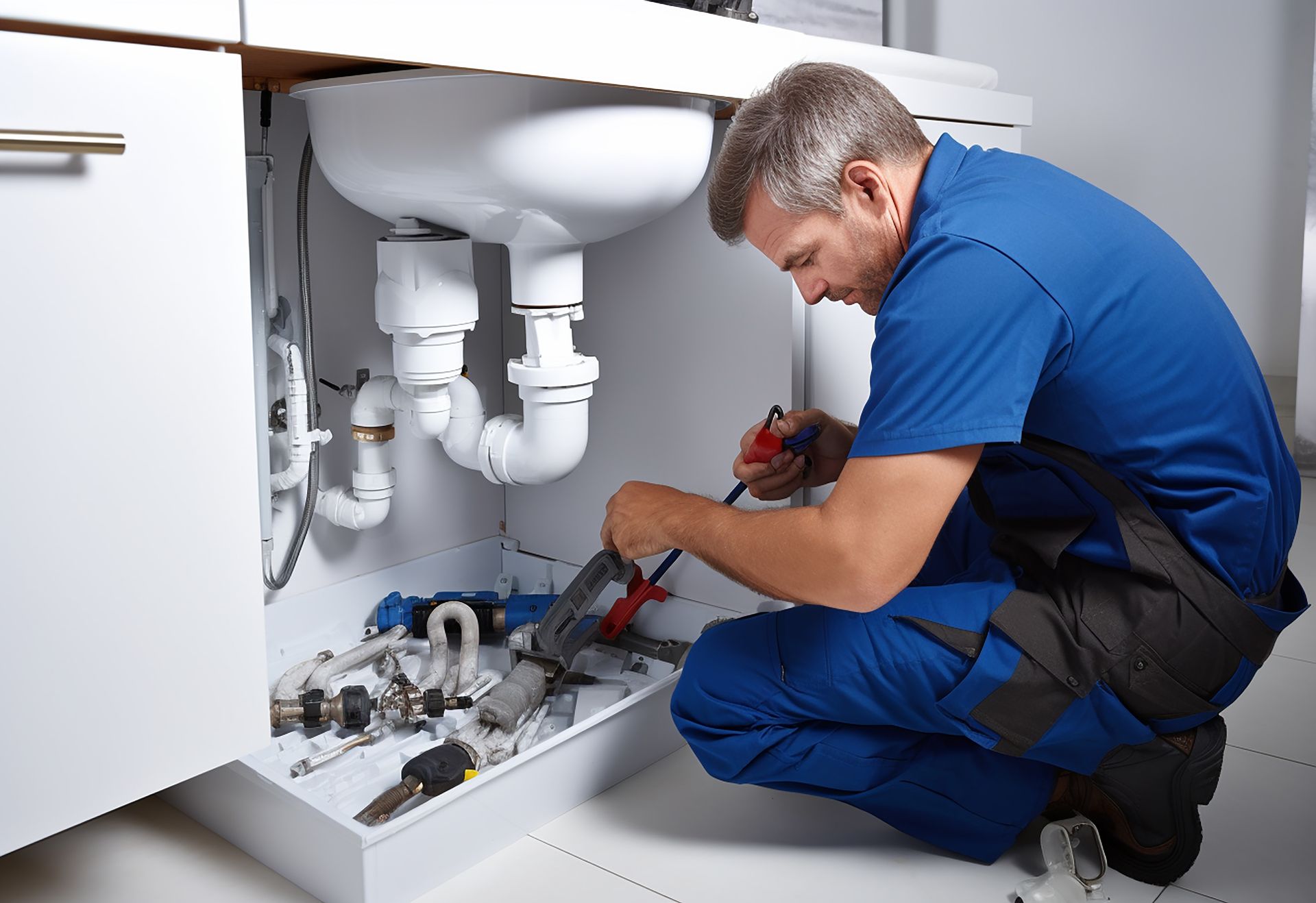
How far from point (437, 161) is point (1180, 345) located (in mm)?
727

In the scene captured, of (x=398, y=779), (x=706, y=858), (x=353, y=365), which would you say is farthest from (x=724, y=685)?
(x=353, y=365)

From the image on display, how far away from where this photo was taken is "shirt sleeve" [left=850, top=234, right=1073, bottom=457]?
2.82 ft

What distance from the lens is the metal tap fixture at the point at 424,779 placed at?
1.13 metres

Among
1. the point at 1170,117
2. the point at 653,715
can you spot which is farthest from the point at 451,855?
the point at 1170,117

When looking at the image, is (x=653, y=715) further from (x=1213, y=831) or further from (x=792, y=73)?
(x=792, y=73)

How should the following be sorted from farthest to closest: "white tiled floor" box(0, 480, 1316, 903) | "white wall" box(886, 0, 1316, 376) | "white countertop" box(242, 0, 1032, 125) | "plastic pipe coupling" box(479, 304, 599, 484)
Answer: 1. "white wall" box(886, 0, 1316, 376)
2. "plastic pipe coupling" box(479, 304, 599, 484)
3. "white tiled floor" box(0, 480, 1316, 903)
4. "white countertop" box(242, 0, 1032, 125)

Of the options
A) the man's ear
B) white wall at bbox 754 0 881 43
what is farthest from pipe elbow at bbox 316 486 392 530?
white wall at bbox 754 0 881 43

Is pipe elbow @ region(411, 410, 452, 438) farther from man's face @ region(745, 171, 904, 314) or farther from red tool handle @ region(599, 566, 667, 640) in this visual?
man's face @ region(745, 171, 904, 314)

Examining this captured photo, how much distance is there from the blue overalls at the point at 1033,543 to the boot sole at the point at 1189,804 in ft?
0.11

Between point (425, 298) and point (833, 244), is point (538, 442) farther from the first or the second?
point (833, 244)

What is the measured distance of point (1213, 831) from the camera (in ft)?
3.88

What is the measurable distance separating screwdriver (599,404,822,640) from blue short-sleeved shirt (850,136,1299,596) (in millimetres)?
310

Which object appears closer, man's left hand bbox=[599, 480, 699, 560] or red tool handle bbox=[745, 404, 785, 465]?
man's left hand bbox=[599, 480, 699, 560]

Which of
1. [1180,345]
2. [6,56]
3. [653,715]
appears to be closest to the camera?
[6,56]
